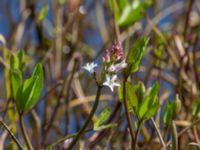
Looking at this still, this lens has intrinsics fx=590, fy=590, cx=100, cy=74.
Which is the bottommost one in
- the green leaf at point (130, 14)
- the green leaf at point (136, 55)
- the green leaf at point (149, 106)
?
the green leaf at point (149, 106)

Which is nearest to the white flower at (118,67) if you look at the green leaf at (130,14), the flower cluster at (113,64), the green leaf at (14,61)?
the flower cluster at (113,64)

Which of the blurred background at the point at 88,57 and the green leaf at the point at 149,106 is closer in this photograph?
the green leaf at the point at 149,106

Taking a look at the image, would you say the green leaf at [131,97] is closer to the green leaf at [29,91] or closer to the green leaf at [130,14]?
the green leaf at [29,91]

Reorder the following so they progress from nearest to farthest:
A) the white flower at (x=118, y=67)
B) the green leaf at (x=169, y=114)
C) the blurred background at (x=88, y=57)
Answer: the white flower at (x=118, y=67)
the green leaf at (x=169, y=114)
the blurred background at (x=88, y=57)

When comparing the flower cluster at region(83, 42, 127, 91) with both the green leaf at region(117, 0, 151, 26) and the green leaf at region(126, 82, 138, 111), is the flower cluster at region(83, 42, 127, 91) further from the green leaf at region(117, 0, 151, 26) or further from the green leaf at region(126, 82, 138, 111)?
the green leaf at region(117, 0, 151, 26)

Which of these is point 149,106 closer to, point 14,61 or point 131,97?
point 131,97

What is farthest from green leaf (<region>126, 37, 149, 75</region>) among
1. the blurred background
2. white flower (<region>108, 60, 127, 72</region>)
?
the blurred background

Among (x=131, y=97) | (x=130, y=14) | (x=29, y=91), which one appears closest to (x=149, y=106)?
(x=131, y=97)
